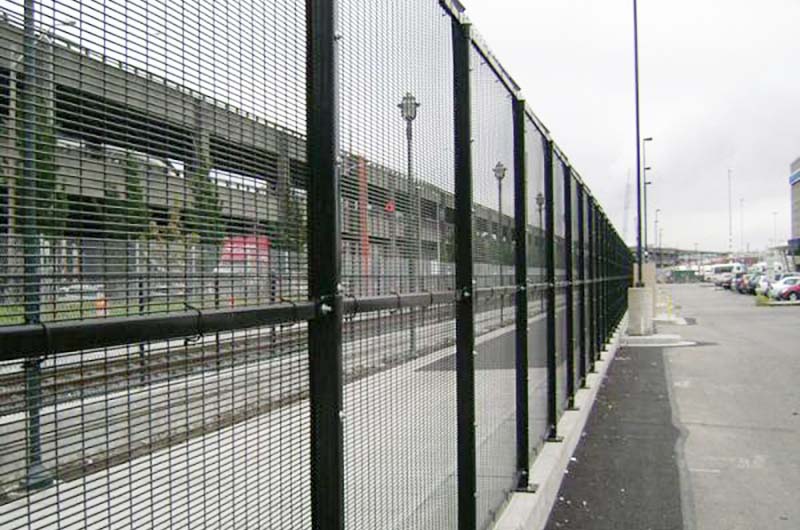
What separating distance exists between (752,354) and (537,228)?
11306 mm

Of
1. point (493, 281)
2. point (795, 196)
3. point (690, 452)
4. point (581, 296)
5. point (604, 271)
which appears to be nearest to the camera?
point (493, 281)

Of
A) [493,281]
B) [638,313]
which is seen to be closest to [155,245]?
[493,281]

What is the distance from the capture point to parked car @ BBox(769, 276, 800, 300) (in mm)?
46031

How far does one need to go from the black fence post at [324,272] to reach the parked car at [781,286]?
49.5 metres

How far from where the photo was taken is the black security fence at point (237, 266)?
1285mm

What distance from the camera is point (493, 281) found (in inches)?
179

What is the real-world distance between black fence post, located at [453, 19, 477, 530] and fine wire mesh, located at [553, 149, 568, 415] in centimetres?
414

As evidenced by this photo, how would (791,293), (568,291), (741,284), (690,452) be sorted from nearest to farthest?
1. (690,452)
2. (568,291)
3. (791,293)
4. (741,284)

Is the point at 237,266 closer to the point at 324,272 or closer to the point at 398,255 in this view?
the point at 324,272

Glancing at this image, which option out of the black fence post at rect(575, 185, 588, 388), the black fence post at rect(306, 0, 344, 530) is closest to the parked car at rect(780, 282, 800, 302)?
the black fence post at rect(575, 185, 588, 388)

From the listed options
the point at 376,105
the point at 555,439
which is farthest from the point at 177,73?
the point at 555,439

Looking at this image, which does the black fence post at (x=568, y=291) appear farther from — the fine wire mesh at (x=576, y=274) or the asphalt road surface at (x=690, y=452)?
the fine wire mesh at (x=576, y=274)

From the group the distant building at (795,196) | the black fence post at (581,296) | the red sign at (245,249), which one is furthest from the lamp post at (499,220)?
the distant building at (795,196)

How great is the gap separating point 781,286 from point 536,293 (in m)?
45.9
